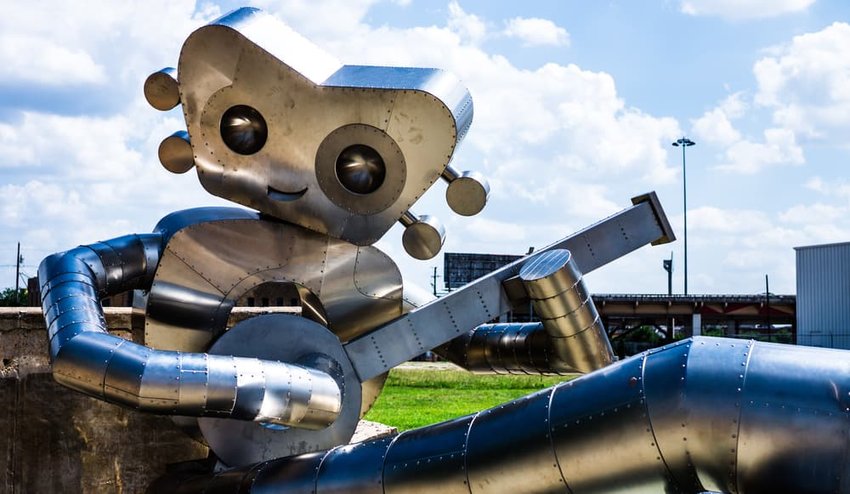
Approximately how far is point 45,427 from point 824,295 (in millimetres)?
43269

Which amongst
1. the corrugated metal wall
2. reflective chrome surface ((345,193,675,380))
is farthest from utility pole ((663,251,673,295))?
reflective chrome surface ((345,193,675,380))

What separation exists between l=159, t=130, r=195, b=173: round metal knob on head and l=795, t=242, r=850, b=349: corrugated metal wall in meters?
41.6

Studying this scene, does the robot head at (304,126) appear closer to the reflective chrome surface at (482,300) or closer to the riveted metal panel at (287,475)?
the reflective chrome surface at (482,300)

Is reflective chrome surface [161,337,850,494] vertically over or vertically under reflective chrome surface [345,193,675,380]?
under

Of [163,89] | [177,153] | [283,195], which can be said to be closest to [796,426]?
[283,195]

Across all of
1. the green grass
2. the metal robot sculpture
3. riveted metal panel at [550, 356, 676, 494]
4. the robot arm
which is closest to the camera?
riveted metal panel at [550, 356, 676, 494]

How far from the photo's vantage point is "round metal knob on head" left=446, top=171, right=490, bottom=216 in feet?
34.7

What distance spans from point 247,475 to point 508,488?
2.75 metres

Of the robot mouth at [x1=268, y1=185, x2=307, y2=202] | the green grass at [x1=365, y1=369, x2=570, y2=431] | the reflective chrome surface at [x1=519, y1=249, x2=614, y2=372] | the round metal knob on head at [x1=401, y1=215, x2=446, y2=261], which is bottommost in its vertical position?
the green grass at [x1=365, y1=369, x2=570, y2=431]

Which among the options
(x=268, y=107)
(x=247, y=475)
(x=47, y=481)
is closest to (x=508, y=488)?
(x=247, y=475)

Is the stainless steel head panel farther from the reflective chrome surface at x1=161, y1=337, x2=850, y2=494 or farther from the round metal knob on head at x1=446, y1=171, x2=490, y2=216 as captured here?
the reflective chrome surface at x1=161, y1=337, x2=850, y2=494

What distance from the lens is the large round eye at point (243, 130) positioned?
32.9 ft

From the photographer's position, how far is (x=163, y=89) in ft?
33.5

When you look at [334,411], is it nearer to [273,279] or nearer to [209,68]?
[273,279]
